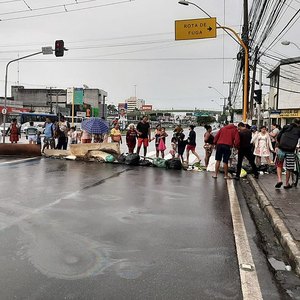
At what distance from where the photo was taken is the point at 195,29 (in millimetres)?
16000

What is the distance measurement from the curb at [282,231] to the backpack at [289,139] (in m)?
1.39

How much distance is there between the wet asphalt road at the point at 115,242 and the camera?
3.65m

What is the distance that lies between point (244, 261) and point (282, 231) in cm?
127

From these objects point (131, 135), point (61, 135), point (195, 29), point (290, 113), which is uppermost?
→ point (195, 29)

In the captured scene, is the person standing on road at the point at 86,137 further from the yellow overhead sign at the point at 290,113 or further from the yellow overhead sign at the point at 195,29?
the yellow overhead sign at the point at 290,113

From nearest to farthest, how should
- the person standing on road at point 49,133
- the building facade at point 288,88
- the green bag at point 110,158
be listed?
the green bag at point 110,158 → the person standing on road at point 49,133 → the building facade at point 288,88

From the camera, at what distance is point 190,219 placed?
632 cm

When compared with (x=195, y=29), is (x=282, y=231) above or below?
below

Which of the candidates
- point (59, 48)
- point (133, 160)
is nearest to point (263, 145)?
point (133, 160)

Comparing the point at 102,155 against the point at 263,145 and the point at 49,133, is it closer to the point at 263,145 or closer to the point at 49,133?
the point at 49,133

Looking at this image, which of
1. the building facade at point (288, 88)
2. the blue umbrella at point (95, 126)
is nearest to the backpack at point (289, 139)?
the blue umbrella at point (95, 126)

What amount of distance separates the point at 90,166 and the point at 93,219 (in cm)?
792

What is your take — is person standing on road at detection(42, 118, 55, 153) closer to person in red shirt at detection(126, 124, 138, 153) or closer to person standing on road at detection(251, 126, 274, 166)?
person in red shirt at detection(126, 124, 138, 153)

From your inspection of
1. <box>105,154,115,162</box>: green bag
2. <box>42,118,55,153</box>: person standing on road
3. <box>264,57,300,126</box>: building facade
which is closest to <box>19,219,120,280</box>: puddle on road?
<box>105,154,115,162</box>: green bag
